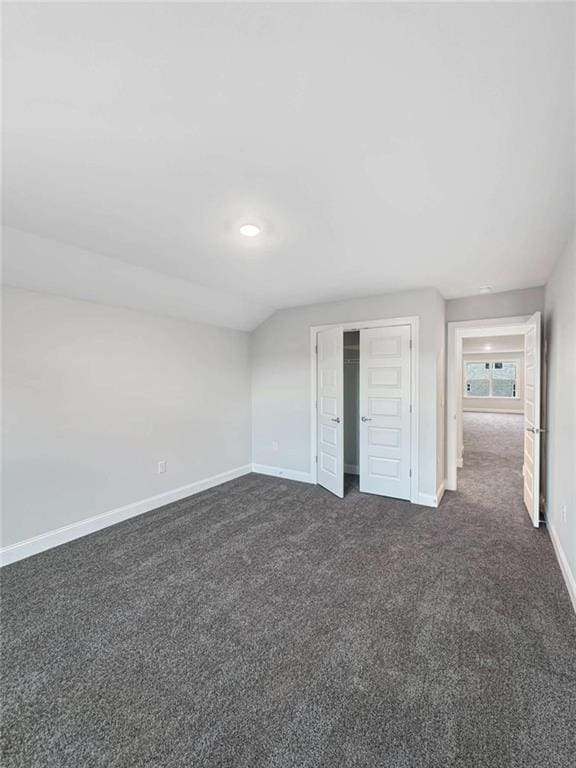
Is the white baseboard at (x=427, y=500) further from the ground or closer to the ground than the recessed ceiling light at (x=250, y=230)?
closer to the ground

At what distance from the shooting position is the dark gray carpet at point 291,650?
1338mm

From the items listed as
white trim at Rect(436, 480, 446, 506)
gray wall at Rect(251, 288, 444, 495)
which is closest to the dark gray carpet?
white trim at Rect(436, 480, 446, 506)

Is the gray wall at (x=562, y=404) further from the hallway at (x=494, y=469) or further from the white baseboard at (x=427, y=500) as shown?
the white baseboard at (x=427, y=500)

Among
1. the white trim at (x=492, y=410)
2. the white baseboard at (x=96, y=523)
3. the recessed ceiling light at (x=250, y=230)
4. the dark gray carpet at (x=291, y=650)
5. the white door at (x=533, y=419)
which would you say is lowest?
the dark gray carpet at (x=291, y=650)

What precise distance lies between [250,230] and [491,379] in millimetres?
13943

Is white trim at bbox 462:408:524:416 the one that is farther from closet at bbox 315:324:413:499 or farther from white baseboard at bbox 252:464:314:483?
white baseboard at bbox 252:464:314:483

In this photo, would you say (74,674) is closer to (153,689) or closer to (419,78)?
(153,689)

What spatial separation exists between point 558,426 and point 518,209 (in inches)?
75.5

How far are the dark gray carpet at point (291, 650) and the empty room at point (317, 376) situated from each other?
15 mm

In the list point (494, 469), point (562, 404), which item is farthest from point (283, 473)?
point (494, 469)

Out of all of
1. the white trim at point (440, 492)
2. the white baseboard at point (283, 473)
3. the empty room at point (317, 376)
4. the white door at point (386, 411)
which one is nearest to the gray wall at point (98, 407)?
the empty room at point (317, 376)

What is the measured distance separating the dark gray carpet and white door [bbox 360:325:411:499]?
96 centimetres

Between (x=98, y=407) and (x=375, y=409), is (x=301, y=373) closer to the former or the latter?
(x=375, y=409)

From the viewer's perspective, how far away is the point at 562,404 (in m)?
2.72
